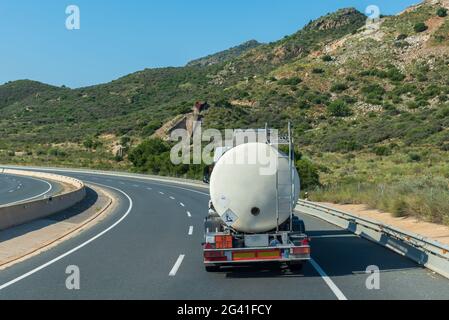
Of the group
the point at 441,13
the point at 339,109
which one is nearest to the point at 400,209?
the point at 339,109

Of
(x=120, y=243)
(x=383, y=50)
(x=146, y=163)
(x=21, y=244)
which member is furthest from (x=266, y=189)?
(x=383, y=50)

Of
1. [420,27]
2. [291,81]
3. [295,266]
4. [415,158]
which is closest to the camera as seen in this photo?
[295,266]

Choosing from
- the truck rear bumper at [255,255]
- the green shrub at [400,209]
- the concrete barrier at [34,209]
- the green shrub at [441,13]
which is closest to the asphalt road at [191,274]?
the truck rear bumper at [255,255]

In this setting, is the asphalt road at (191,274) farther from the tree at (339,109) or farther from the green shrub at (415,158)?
the tree at (339,109)

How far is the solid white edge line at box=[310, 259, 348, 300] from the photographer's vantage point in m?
9.36

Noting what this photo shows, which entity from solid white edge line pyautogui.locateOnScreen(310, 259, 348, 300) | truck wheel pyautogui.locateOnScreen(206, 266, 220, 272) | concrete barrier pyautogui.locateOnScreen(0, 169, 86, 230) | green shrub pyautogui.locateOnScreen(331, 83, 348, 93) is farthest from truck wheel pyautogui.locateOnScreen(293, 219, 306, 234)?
green shrub pyautogui.locateOnScreen(331, 83, 348, 93)

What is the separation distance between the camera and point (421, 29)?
9219cm

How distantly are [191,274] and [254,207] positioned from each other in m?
1.85

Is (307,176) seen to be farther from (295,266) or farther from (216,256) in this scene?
(216,256)

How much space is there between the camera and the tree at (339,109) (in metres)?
76.9

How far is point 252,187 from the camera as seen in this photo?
37.3ft

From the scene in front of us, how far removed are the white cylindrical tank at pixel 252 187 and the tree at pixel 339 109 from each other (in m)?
67.2
